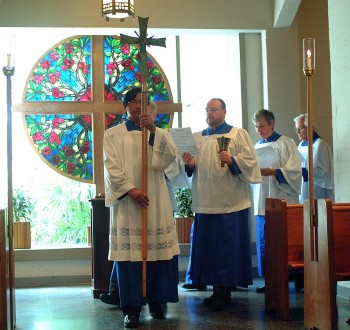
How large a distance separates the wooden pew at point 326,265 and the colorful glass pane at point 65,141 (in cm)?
428

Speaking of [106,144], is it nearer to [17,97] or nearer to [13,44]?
[13,44]

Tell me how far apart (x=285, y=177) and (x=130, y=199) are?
6.67ft

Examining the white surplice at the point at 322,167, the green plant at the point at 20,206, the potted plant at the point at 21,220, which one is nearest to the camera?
the white surplice at the point at 322,167

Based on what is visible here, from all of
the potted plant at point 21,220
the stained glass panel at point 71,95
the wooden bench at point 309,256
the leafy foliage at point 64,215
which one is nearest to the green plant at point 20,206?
the potted plant at point 21,220

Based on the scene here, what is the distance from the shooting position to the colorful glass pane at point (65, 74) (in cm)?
906

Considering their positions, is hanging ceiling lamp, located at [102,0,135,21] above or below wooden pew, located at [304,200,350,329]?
above

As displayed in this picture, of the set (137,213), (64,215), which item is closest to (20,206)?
(64,215)

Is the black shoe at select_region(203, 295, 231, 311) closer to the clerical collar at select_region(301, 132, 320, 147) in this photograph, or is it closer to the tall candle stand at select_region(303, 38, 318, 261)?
the tall candle stand at select_region(303, 38, 318, 261)

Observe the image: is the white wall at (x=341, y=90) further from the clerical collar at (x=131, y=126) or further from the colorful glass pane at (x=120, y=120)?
the colorful glass pane at (x=120, y=120)

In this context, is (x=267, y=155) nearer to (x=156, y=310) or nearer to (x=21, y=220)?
(x=156, y=310)

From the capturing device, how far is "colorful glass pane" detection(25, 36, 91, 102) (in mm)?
9062

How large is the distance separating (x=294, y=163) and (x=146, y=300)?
87.9 inches

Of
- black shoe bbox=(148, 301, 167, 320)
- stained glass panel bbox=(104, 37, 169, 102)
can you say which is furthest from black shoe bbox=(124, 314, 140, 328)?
stained glass panel bbox=(104, 37, 169, 102)

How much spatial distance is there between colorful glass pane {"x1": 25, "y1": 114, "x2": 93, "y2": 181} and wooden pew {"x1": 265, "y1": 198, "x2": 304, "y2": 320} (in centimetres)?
358
